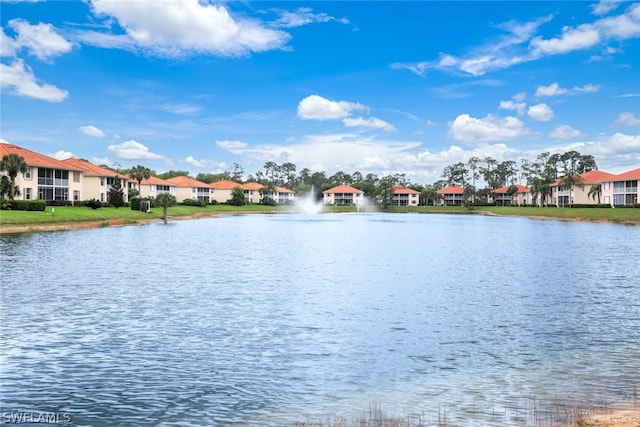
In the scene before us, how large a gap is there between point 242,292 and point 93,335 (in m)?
8.72

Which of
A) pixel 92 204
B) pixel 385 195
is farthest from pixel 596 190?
pixel 92 204

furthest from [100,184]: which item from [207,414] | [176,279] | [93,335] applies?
[207,414]

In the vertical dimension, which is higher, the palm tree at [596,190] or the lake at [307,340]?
the palm tree at [596,190]

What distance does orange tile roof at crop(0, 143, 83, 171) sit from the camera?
275 ft

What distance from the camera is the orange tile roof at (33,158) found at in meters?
83.9

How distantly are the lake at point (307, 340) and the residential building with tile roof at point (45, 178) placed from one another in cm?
5665

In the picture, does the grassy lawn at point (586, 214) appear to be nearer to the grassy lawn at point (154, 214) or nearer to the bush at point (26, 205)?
the grassy lawn at point (154, 214)

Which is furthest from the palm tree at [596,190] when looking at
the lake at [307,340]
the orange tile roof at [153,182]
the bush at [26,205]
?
the bush at [26,205]

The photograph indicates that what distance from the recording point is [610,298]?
23.5 m

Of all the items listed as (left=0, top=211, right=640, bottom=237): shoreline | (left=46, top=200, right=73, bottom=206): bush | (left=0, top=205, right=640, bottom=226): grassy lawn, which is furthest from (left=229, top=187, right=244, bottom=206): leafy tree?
(left=46, top=200, right=73, bottom=206): bush

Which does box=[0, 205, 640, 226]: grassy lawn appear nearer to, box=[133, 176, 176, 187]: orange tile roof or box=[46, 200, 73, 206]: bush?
box=[46, 200, 73, 206]: bush

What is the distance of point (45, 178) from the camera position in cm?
8894

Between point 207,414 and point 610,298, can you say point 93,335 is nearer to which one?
point 207,414

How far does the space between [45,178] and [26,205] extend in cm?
2150
